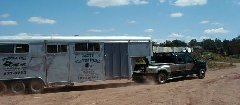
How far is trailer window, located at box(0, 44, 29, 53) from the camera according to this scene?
57.4 feet

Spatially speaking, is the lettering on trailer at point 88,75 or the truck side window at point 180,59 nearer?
the lettering on trailer at point 88,75

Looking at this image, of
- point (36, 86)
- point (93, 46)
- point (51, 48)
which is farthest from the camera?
point (93, 46)

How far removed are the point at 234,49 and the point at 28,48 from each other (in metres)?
109

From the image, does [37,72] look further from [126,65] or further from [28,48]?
[126,65]

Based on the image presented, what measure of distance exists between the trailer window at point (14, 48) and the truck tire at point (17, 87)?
4.53ft

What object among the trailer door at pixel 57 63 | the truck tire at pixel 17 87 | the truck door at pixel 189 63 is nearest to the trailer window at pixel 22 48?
the trailer door at pixel 57 63

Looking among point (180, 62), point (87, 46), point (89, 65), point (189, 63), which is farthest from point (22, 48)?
point (189, 63)

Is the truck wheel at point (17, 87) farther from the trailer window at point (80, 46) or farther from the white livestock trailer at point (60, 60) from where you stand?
the trailer window at point (80, 46)

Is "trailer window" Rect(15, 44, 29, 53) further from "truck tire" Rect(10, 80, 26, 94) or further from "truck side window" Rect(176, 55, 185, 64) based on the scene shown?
"truck side window" Rect(176, 55, 185, 64)

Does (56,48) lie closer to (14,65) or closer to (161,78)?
(14,65)

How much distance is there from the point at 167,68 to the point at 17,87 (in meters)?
8.62

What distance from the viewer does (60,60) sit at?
18.6 meters

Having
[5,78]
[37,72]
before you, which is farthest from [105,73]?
[5,78]

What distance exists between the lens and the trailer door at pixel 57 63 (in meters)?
18.4
